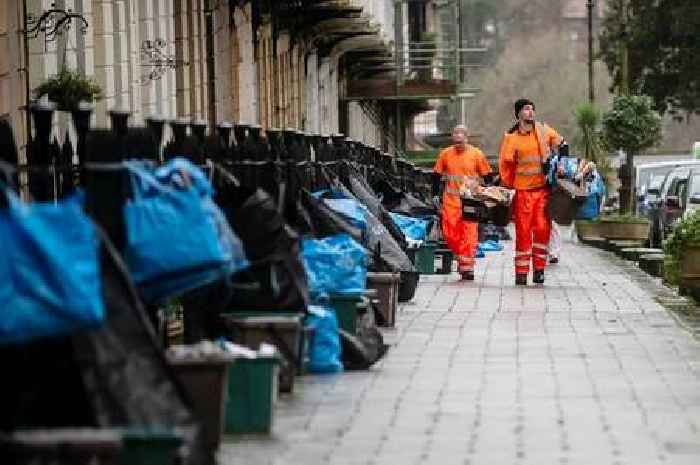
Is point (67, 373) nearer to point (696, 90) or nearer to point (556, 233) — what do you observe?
point (556, 233)

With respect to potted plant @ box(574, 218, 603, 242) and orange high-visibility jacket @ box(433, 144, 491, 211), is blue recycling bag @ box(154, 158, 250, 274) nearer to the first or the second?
orange high-visibility jacket @ box(433, 144, 491, 211)

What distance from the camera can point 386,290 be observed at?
704 inches

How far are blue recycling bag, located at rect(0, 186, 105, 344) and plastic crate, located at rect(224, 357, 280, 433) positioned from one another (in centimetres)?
339

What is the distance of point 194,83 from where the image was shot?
1169 inches

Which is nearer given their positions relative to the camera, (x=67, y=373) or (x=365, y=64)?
(x=67, y=373)

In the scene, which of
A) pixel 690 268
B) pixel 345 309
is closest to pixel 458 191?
pixel 690 268

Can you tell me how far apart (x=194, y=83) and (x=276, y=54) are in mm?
9887

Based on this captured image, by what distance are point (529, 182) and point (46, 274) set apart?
17337mm

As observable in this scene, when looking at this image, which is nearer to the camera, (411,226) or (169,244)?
(169,244)

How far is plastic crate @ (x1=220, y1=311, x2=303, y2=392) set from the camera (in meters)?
12.5

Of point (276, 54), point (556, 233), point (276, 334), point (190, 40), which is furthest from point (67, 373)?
point (276, 54)

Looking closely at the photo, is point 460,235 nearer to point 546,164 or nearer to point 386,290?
point 546,164

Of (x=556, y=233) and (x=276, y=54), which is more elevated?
(x=276, y=54)

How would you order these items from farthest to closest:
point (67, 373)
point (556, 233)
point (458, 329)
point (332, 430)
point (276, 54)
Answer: point (276, 54) < point (556, 233) < point (458, 329) < point (332, 430) < point (67, 373)
